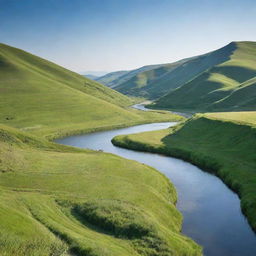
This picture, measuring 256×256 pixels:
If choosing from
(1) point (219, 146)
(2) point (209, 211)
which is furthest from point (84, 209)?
(1) point (219, 146)

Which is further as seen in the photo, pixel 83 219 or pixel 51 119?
pixel 51 119

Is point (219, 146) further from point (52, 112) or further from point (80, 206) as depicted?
point (52, 112)

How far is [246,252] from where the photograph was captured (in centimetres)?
3750

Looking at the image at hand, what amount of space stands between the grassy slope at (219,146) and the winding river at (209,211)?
7.33ft

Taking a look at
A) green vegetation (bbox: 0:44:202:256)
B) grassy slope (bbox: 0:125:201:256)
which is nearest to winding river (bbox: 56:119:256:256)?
green vegetation (bbox: 0:44:202:256)

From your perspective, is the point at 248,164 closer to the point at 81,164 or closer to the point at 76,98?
the point at 81,164

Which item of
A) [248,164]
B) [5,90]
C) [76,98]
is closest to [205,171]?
[248,164]

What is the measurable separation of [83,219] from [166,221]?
12365 mm

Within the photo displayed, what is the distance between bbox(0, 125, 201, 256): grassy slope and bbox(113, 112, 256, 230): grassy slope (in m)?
13.6

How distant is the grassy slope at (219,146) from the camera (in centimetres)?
5869

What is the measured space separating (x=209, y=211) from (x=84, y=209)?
2192cm

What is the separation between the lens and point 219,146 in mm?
86625

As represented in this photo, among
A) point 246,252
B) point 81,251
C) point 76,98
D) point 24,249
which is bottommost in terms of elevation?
point 246,252

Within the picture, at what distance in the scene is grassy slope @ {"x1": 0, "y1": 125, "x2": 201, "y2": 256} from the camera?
101 feet
